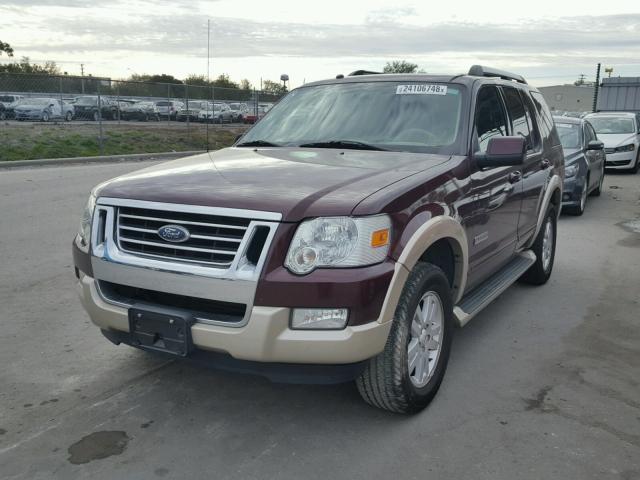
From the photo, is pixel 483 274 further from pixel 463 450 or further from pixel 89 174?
pixel 89 174

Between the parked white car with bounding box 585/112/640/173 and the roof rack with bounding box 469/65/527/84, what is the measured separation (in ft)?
40.4

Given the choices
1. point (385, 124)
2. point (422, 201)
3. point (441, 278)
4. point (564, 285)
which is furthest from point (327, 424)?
point (564, 285)

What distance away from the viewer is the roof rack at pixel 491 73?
492 cm

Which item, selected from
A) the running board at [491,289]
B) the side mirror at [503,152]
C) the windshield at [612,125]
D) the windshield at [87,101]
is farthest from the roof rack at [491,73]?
the windshield at [87,101]

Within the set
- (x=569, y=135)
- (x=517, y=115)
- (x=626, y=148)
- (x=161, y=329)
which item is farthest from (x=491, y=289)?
(x=626, y=148)

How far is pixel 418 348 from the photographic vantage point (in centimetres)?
348

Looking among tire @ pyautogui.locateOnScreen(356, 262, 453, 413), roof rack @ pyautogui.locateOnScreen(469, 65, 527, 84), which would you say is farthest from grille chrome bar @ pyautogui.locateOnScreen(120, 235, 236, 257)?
roof rack @ pyautogui.locateOnScreen(469, 65, 527, 84)

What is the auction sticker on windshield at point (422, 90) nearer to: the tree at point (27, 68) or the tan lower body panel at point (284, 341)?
the tan lower body panel at point (284, 341)

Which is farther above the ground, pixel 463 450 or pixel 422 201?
pixel 422 201

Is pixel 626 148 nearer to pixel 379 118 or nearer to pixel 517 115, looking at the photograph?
pixel 517 115

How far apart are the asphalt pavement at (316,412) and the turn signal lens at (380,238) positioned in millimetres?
1039

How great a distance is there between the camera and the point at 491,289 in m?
4.62

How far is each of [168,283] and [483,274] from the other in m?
2.41

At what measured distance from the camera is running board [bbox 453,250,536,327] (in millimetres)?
3979
